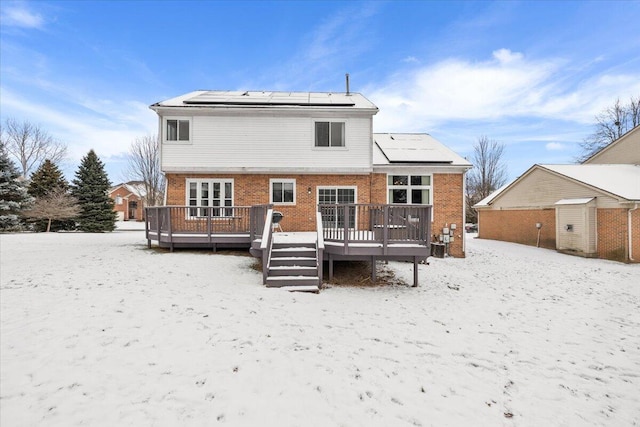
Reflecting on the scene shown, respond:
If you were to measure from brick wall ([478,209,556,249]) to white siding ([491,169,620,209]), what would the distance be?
0.47 m

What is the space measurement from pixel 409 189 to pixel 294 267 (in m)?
7.49

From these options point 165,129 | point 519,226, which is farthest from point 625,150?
point 165,129

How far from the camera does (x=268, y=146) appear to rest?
1246 centimetres

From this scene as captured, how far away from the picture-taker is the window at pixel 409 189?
1278 cm

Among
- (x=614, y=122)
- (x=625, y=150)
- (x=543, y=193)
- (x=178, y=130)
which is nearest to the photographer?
(x=178, y=130)

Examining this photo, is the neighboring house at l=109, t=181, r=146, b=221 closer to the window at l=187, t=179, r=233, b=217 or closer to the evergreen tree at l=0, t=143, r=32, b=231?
the evergreen tree at l=0, t=143, r=32, b=231

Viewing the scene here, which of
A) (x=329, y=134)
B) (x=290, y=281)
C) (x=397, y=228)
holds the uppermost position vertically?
(x=329, y=134)

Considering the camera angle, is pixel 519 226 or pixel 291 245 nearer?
pixel 291 245

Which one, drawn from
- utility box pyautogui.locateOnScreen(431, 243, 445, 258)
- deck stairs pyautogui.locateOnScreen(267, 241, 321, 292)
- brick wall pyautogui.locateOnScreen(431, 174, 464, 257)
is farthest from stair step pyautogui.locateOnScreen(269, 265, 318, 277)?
brick wall pyautogui.locateOnScreen(431, 174, 464, 257)

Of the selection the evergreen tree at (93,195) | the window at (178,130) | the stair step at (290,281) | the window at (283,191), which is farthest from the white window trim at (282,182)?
the evergreen tree at (93,195)

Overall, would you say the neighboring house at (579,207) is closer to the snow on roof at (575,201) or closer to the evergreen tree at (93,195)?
the snow on roof at (575,201)

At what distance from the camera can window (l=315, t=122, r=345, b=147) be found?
12.6 metres

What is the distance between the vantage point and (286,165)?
1245 cm

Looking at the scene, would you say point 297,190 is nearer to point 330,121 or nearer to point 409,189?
point 330,121
